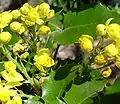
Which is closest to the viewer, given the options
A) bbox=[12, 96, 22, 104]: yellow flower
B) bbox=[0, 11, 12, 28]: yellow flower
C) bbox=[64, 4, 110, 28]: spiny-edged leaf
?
bbox=[12, 96, 22, 104]: yellow flower

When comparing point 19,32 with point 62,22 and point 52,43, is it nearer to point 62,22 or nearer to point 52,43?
point 52,43

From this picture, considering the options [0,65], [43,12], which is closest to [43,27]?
[43,12]

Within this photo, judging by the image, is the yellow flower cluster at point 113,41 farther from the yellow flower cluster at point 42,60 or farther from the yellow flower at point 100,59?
the yellow flower cluster at point 42,60

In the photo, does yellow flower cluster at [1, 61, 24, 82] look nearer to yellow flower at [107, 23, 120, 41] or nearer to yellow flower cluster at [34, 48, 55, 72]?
yellow flower cluster at [34, 48, 55, 72]

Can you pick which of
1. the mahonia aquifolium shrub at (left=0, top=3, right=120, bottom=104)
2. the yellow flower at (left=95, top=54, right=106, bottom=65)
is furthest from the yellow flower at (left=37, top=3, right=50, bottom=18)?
the yellow flower at (left=95, top=54, right=106, bottom=65)

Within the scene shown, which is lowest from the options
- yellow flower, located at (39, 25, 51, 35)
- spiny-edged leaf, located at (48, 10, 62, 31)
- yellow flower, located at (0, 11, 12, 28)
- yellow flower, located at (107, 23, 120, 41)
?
spiny-edged leaf, located at (48, 10, 62, 31)

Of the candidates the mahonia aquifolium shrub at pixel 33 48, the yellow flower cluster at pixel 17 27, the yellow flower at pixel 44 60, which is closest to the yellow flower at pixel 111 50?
the mahonia aquifolium shrub at pixel 33 48
